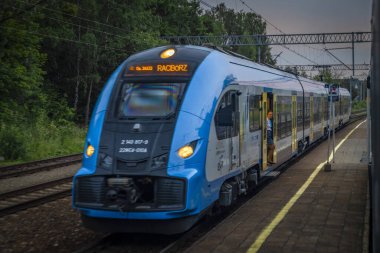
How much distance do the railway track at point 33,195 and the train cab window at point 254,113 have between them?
493cm

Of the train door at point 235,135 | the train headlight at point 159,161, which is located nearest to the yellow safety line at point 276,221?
the train door at point 235,135

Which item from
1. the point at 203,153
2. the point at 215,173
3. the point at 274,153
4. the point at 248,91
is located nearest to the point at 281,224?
the point at 215,173

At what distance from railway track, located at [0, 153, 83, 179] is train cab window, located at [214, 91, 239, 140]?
841cm

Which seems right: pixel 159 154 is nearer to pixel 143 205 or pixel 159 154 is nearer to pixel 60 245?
pixel 143 205

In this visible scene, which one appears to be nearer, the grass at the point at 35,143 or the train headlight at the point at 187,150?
the train headlight at the point at 187,150

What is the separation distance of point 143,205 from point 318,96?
62.6 ft

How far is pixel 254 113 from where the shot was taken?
1112 cm

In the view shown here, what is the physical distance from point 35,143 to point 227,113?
14.5m

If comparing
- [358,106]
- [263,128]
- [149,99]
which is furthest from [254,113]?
[358,106]

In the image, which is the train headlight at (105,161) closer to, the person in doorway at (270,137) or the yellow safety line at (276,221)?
the yellow safety line at (276,221)

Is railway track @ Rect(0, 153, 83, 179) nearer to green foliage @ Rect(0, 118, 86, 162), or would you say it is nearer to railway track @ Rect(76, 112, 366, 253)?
green foliage @ Rect(0, 118, 86, 162)

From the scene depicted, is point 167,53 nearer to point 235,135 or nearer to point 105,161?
point 235,135

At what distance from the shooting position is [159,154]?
740 cm

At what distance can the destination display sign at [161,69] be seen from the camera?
27.2ft
